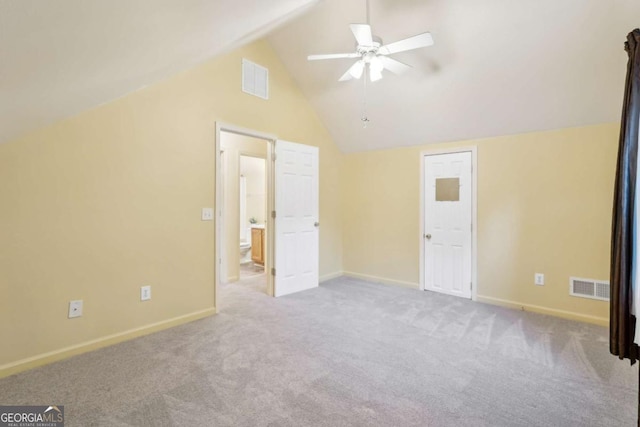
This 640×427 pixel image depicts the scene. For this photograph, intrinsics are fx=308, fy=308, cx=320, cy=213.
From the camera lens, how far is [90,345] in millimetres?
2607

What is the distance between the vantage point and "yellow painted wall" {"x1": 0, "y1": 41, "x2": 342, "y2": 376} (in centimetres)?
231

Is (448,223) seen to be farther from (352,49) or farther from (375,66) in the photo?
(352,49)

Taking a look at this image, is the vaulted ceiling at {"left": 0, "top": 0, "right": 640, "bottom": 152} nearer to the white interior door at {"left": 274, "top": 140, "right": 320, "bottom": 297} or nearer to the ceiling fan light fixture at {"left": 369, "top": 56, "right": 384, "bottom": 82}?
the ceiling fan light fixture at {"left": 369, "top": 56, "right": 384, "bottom": 82}

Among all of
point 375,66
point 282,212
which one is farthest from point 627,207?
point 282,212

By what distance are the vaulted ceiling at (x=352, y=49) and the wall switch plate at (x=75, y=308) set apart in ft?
4.36

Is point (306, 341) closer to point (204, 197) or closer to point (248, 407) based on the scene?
point (248, 407)

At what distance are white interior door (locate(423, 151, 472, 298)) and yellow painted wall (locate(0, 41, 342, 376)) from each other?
8.60 ft

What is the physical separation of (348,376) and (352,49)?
3.36 m

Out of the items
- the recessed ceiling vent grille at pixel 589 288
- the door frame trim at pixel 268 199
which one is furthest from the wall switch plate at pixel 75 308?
the recessed ceiling vent grille at pixel 589 288

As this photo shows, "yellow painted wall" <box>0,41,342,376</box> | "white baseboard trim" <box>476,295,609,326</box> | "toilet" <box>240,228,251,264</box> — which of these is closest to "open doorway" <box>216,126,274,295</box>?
"yellow painted wall" <box>0,41,342,376</box>

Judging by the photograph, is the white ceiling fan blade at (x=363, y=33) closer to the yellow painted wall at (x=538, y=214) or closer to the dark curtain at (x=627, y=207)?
the dark curtain at (x=627, y=207)

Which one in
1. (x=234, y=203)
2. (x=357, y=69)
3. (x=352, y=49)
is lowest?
(x=234, y=203)

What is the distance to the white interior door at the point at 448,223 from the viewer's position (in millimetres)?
4109

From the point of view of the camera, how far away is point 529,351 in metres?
2.62
